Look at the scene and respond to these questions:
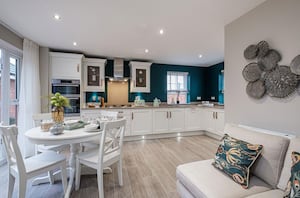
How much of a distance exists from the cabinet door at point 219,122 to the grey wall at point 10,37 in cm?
489

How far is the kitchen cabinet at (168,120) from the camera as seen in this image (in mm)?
4425

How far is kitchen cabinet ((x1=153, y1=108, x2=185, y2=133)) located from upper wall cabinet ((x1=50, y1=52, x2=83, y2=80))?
240 cm

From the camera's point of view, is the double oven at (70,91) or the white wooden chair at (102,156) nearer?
the white wooden chair at (102,156)

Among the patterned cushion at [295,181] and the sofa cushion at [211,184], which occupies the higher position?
the patterned cushion at [295,181]

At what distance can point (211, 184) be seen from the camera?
4.43ft

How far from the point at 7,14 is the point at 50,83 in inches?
69.2

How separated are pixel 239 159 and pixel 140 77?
12.6 ft

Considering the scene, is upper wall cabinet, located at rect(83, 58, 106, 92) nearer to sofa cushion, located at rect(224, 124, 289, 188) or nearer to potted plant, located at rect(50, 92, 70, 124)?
potted plant, located at rect(50, 92, 70, 124)

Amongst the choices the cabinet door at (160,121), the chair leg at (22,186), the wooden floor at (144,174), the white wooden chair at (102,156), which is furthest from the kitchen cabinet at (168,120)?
the chair leg at (22,186)

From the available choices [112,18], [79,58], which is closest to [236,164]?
[112,18]

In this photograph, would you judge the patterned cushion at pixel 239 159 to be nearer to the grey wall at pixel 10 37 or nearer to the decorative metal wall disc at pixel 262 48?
the decorative metal wall disc at pixel 262 48

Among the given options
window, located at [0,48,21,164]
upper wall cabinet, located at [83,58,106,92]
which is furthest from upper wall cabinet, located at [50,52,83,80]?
window, located at [0,48,21,164]

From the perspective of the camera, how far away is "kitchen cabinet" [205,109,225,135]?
407cm

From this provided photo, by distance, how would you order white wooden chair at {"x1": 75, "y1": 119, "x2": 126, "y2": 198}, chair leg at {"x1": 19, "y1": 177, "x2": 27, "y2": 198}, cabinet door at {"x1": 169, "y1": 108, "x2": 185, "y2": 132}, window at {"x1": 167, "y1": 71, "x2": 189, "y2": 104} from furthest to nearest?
window at {"x1": 167, "y1": 71, "x2": 189, "y2": 104}
cabinet door at {"x1": 169, "y1": 108, "x2": 185, "y2": 132}
white wooden chair at {"x1": 75, "y1": 119, "x2": 126, "y2": 198}
chair leg at {"x1": 19, "y1": 177, "x2": 27, "y2": 198}
